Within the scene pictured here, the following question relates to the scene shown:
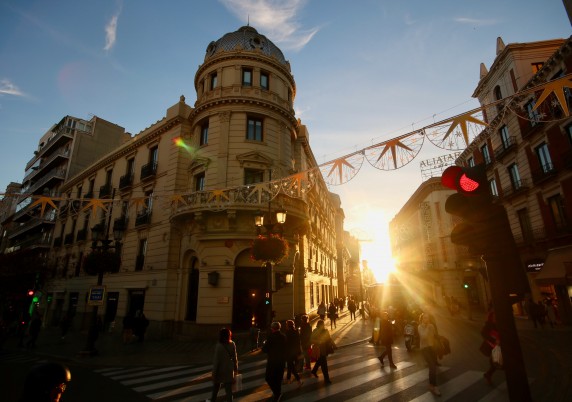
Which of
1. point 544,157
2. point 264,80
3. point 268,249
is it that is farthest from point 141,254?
point 544,157

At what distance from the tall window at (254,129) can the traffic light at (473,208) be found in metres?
17.6

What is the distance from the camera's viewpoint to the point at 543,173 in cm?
1989

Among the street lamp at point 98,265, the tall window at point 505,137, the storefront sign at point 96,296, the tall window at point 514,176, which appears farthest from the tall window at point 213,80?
the tall window at point 514,176

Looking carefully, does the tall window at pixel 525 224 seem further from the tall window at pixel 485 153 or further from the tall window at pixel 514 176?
the tall window at pixel 485 153

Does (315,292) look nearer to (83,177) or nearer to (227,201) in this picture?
(227,201)

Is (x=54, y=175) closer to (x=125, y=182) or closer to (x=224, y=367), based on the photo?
(x=125, y=182)

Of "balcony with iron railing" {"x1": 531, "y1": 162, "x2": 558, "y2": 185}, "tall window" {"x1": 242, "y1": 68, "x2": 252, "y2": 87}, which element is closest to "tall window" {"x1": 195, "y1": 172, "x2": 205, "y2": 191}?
"tall window" {"x1": 242, "y1": 68, "x2": 252, "y2": 87}

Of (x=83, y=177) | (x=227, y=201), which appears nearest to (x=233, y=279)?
(x=227, y=201)

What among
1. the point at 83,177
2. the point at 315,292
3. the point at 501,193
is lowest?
the point at 315,292

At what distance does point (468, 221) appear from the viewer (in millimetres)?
2828

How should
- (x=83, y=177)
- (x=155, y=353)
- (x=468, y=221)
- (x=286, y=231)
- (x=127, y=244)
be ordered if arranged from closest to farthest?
(x=468, y=221), (x=155, y=353), (x=286, y=231), (x=127, y=244), (x=83, y=177)

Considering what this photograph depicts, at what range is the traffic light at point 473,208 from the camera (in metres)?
2.67

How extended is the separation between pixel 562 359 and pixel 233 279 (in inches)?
556

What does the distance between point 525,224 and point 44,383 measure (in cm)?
2861
